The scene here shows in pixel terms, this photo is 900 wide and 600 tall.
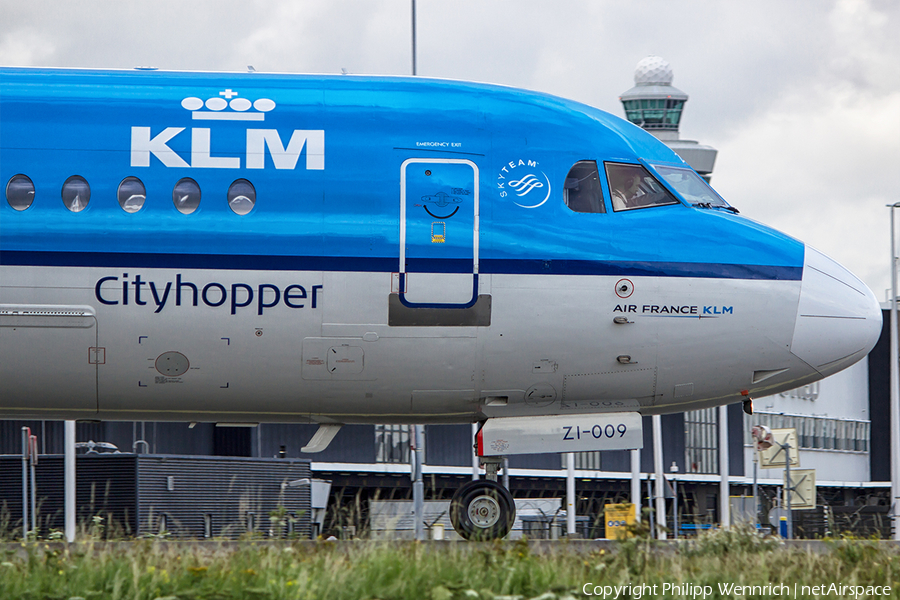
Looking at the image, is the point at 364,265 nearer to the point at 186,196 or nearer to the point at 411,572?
the point at 186,196

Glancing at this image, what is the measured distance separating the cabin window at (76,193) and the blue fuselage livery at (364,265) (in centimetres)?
3

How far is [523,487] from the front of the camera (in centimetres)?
6166

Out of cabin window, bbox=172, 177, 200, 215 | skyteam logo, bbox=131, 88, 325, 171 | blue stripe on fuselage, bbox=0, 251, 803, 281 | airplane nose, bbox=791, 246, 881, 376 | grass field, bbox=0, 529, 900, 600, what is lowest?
grass field, bbox=0, 529, 900, 600

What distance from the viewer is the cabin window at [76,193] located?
12.0m

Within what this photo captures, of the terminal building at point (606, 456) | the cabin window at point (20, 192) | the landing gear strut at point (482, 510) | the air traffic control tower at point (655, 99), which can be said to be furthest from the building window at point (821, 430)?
the cabin window at point (20, 192)

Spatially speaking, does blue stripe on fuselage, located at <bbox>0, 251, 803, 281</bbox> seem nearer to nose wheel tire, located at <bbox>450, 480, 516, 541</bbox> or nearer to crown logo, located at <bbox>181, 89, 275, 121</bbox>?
crown logo, located at <bbox>181, 89, 275, 121</bbox>

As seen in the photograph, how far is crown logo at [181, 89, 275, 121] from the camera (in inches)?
487

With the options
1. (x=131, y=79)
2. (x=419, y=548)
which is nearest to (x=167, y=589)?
(x=419, y=548)

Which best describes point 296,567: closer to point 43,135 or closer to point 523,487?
point 43,135

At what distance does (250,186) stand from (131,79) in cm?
197

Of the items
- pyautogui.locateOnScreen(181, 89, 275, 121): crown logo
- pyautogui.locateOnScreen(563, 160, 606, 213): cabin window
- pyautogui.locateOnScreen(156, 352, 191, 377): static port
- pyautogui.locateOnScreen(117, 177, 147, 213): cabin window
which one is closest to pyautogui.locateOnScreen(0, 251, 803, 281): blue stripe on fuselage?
pyautogui.locateOnScreen(117, 177, 147, 213): cabin window

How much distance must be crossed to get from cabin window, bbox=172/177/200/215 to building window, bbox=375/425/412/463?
43.0 m

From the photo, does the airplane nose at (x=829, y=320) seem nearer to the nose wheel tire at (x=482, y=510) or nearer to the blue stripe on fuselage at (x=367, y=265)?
the blue stripe on fuselage at (x=367, y=265)

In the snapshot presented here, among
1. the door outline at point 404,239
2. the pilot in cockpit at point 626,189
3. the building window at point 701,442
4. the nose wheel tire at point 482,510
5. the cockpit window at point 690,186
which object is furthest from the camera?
the building window at point 701,442
